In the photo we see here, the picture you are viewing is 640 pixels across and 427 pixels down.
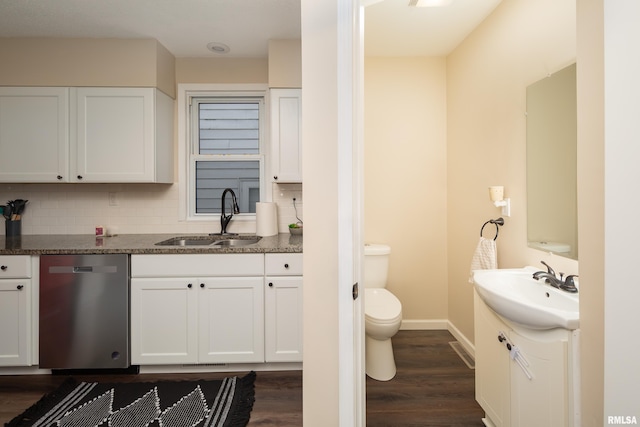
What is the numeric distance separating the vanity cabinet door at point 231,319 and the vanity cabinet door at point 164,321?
0.21ft

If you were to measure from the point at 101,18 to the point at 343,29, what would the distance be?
2.11 meters

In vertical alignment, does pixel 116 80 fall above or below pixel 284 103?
above

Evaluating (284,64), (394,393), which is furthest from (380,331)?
(284,64)

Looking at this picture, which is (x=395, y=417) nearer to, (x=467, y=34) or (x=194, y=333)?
(x=194, y=333)

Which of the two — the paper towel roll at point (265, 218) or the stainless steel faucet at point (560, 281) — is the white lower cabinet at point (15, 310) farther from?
the stainless steel faucet at point (560, 281)

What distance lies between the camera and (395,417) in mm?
1635

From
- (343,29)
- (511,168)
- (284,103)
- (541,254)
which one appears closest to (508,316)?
(541,254)

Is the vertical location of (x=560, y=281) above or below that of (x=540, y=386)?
above

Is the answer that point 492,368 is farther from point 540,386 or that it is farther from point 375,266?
point 375,266

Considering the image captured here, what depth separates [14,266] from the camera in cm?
198

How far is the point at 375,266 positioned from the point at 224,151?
1688 mm

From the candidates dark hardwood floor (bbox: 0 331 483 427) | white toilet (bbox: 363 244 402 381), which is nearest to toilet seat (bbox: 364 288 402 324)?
white toilet (bbox: 363 244 402 381)

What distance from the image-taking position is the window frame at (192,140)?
2.68 metres

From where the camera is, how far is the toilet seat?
1871 mm
